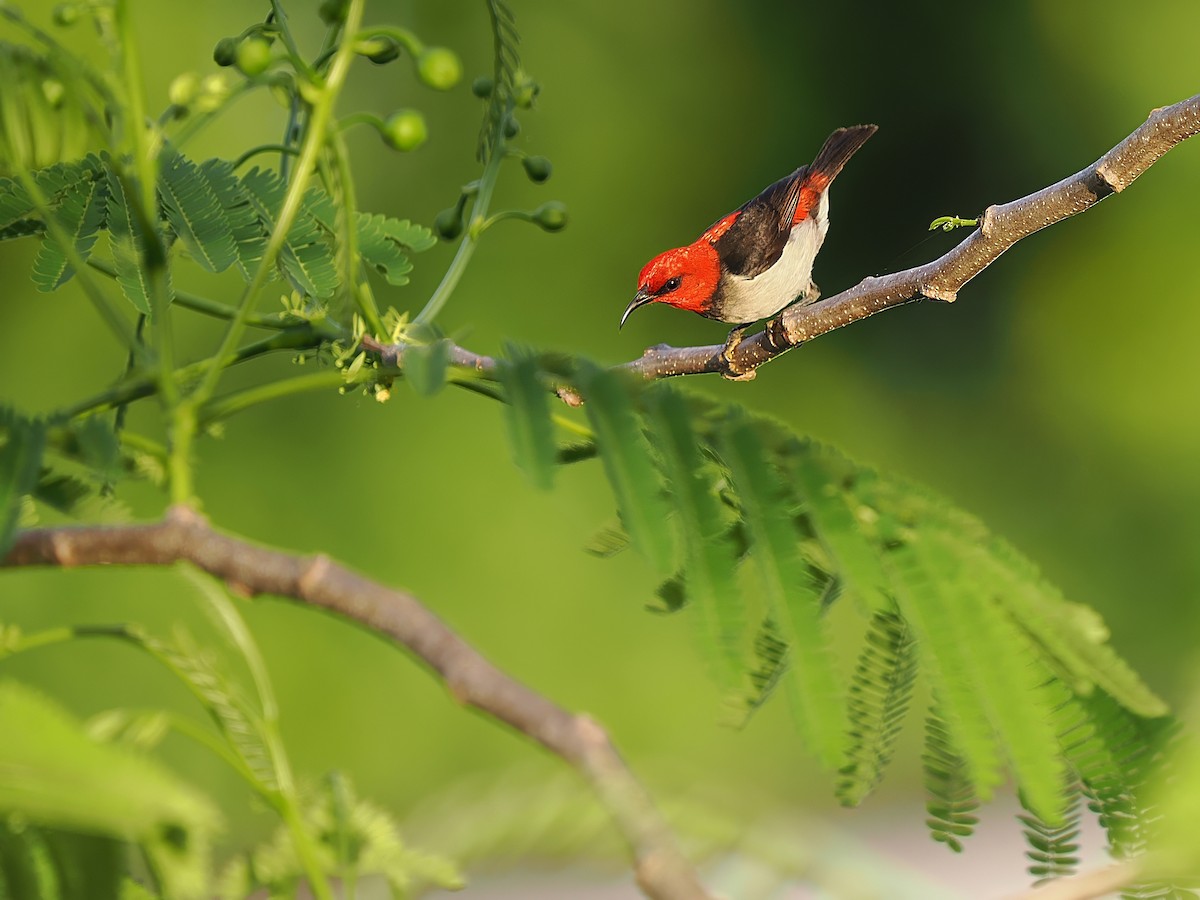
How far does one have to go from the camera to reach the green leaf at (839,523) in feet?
1.20

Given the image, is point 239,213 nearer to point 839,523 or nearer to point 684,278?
point 839,523

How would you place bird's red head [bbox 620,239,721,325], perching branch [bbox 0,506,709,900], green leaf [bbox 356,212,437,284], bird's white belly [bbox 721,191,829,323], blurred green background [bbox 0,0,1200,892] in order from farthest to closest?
blurred green background [bbox 0,0,1200,892], bird's red head [bbox 620,239,721,325], bird's white belly [bbox 721,191,829,323], green leaf [bbox 356,212,437,284], perching branch [bbox 0,506,709,900]

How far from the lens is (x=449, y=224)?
0.67 meters

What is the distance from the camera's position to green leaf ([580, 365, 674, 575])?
1.12ft

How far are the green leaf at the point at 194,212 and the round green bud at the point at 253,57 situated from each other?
0.11 meters

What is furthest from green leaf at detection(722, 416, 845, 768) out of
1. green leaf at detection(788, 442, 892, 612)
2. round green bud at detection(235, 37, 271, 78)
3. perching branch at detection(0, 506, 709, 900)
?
round green bud at detection(235, 37, 271, 78)

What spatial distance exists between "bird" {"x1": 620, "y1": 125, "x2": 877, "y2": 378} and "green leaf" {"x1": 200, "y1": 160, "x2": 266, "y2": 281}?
51 cm

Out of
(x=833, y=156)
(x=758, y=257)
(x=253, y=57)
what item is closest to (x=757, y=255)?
(x=758, y=257)

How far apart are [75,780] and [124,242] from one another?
1.10 feet

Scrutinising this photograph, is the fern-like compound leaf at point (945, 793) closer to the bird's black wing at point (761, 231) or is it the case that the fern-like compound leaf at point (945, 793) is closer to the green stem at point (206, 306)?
the green stem at point (206, 306)

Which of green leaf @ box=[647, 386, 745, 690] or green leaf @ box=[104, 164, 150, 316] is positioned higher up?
green leaf @ box=[104, 164, 150, 316]

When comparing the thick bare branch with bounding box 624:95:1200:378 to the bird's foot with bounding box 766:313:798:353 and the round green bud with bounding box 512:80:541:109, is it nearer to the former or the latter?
the bird's foot with bounding box 766:313:798:353

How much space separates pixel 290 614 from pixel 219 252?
189cm

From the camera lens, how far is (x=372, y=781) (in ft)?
7.52
